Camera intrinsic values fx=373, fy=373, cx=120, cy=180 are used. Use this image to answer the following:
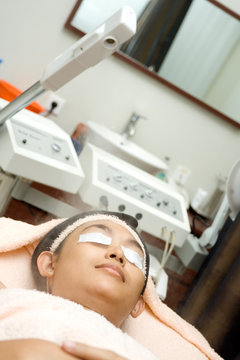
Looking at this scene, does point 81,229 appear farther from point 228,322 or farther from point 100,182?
point 228,322

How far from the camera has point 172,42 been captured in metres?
2.40

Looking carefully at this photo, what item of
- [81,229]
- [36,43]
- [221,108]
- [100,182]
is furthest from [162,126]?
[81,229]

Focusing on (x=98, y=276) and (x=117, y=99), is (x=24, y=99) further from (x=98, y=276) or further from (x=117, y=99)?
(x=117, y=99)

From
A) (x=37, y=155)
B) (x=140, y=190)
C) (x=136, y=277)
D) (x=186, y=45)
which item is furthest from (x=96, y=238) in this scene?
(x=186, y=45)

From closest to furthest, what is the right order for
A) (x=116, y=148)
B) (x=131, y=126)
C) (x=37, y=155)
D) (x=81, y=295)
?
(x=81, y=295), (x=37, y=155), (x=116, y=148), (x=131, y=126)

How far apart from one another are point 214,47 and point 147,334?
78.1 inches

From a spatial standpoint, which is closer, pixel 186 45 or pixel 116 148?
pixel 116 148

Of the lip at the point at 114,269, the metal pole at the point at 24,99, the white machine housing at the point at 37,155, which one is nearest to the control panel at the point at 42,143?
the white machine housing at the point at 37,155

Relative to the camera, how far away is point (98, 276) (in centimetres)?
93

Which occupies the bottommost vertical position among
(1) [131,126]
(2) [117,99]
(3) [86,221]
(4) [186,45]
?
(3) [86,221]

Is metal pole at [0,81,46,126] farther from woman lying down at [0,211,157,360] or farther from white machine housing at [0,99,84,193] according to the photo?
woman lying down at [0,211,157,360]

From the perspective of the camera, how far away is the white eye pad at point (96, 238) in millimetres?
1000

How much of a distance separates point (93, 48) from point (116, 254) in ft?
1.83

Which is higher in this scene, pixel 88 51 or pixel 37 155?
pixel 88 51
